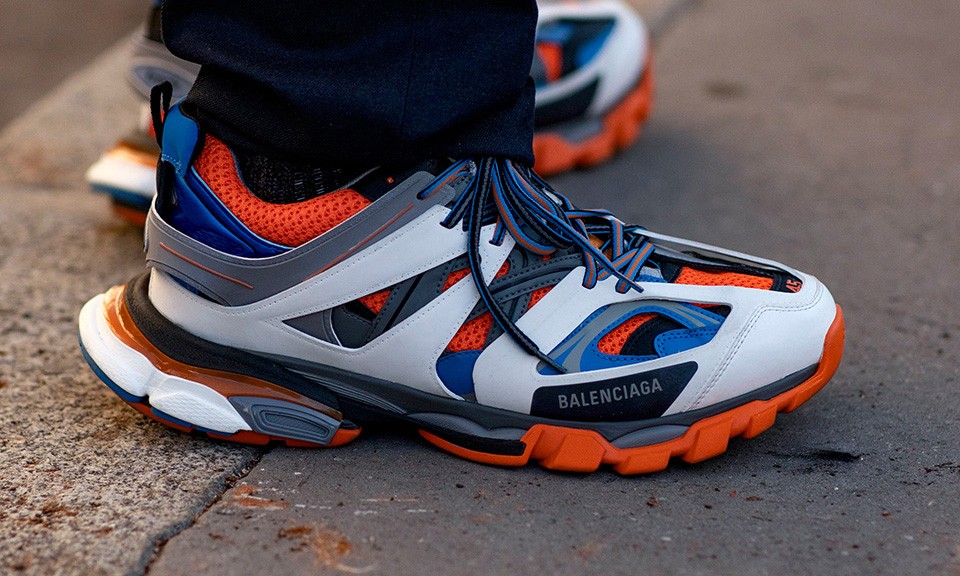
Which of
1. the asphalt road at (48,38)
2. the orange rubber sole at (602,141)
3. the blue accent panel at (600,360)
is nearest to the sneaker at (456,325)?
the blue accent panel at (600,360)

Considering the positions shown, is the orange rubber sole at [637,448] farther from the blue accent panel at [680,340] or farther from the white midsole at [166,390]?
the white midsole at [166,390]

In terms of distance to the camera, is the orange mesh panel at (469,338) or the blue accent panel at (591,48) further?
the blue accent panel at (591,48)

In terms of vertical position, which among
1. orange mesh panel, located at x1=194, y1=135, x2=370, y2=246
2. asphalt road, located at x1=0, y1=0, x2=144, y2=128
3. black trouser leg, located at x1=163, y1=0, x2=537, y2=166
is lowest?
asphalt road, located at x1=0, y1=0, x2=144, y2=128

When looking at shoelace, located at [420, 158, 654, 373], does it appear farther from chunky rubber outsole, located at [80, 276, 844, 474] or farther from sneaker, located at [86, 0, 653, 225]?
sneaker, located at [86, 0, 653, 225]

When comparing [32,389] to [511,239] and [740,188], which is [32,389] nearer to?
[511,239]

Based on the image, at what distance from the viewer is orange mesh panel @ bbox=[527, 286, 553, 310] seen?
1.20 metres

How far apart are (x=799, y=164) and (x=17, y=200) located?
1.79m

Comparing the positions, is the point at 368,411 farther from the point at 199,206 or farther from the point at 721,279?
the point at 721,279

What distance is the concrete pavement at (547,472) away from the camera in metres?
1.05

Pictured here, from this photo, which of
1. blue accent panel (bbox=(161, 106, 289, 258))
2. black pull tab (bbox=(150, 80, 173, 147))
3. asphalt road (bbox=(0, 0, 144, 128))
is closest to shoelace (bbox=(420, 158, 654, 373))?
blue accent panel (bbox=(161, 106, 289, 258))

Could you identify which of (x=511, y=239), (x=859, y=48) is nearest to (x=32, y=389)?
(x=511, y=239)

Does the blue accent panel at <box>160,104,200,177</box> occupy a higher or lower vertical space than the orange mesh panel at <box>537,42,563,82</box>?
higher

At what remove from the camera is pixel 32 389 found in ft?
4.55

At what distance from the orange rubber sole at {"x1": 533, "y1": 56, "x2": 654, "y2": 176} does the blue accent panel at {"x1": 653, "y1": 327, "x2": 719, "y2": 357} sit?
3.49ft
